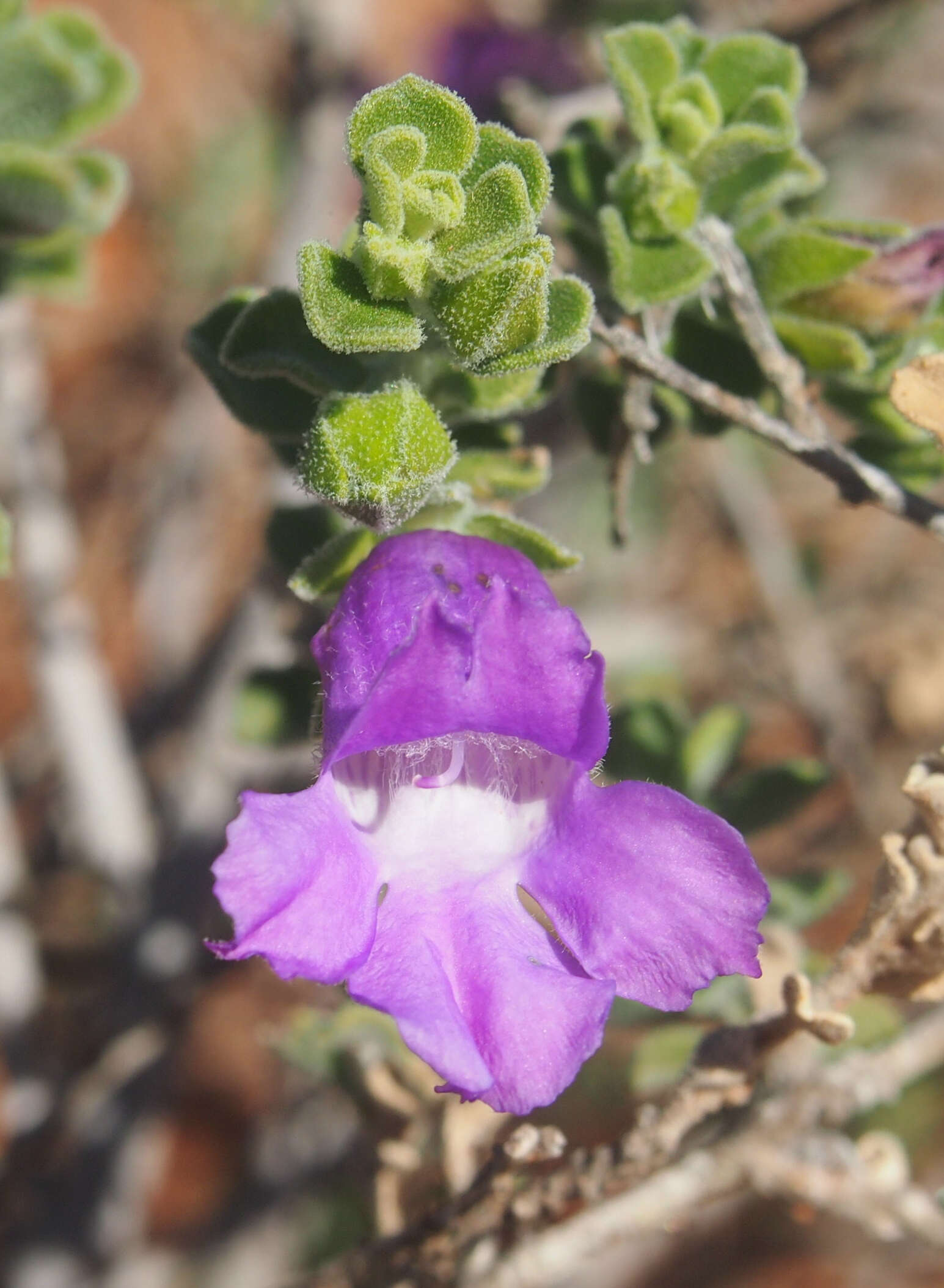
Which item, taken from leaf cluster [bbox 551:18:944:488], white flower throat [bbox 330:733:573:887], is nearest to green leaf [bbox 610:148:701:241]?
leaf cluster [bbox 551:18:944:488]

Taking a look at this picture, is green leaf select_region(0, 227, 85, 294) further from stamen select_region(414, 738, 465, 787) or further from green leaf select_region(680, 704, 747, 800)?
green leaf select_region(680, 704, 747, 800)

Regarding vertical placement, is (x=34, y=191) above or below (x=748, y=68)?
above

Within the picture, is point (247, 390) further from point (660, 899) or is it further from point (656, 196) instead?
point (660, 899)

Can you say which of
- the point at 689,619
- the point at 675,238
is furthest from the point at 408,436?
the point at 689,619

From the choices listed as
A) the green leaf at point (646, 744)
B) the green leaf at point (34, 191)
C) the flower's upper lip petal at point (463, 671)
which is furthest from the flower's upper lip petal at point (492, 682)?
the green leaf at point (34, 191)

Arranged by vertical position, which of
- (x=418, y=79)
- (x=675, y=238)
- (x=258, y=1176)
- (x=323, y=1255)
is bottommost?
(x=323, y=1255)

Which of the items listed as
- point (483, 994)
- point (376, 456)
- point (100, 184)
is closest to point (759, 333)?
point (376, 456)

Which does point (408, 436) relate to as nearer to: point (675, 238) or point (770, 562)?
point (675, 238)
